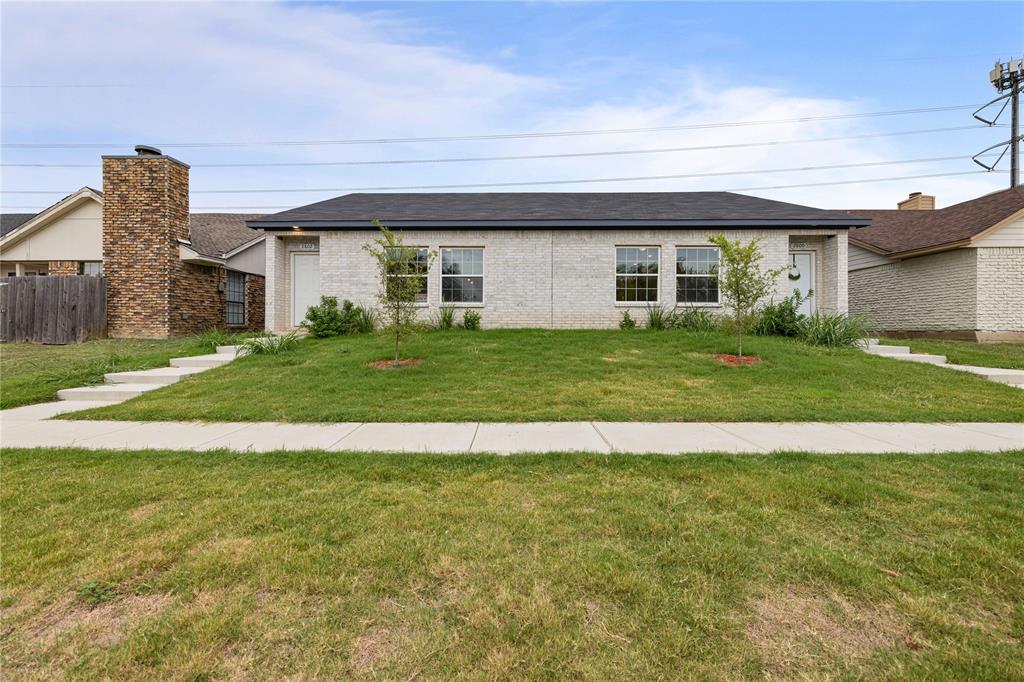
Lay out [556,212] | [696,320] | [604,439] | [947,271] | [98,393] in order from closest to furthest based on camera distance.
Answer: [604,439] < [98,393] < [696,320] < [556,212] < [947,271]

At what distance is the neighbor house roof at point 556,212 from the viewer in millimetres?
12805

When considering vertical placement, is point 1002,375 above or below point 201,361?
below

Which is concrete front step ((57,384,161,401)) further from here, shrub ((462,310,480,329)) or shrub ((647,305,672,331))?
shrub ((647,305,672,331))

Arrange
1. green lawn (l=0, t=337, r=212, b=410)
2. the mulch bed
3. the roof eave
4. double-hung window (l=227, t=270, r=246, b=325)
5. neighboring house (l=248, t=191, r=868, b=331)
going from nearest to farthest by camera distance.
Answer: green lawn (l=0, t=337, r=212, b=410)
the mulch bed
the roof eave
neighboring house (l=248, t=191, r=868, b=331)
double-hung window (l=227, t=270, r=246, b=325)

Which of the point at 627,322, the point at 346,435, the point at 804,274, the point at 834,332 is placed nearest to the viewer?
the point at 346,435

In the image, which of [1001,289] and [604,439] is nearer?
[604,439]

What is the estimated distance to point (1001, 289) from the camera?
13078mm

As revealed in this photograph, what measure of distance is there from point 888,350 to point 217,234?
23.6 meters

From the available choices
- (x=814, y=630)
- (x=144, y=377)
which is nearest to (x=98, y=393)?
(x=144, y=377)

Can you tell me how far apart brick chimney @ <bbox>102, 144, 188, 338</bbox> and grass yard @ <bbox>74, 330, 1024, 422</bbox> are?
7781 millimetres

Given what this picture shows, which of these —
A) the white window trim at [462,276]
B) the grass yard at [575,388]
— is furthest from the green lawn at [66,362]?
the white window trim at [462,276]

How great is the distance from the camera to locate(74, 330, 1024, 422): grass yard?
5969 mm

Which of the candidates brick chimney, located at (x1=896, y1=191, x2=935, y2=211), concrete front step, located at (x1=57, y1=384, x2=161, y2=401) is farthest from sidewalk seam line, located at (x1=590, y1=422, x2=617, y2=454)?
brick chimney, located at (x1=896, y1=191, x2=935, y2=211)

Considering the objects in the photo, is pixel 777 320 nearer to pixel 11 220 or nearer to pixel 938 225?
pixel 938 225
